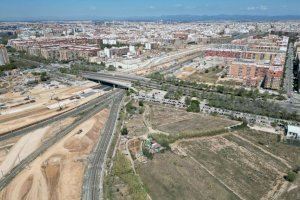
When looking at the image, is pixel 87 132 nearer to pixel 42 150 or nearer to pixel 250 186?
pixel 42 150

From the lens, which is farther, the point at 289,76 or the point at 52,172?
the point at 289,76

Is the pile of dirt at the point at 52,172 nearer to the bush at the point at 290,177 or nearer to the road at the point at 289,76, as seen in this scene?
the bush at the point at 290,177

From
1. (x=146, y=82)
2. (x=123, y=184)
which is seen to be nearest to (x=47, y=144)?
(x=123, y=184)

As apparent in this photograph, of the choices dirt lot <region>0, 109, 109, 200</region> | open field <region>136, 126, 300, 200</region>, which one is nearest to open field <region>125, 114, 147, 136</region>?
dirt lot <region>0, 109, 109, 200</region>

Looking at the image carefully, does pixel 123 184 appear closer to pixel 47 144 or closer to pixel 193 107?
pixel 47 144

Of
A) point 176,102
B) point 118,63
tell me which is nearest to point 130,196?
point 176,102

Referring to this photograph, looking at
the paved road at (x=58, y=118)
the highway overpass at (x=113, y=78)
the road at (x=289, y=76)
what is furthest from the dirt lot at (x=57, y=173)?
the road at (x=289, y=76)
